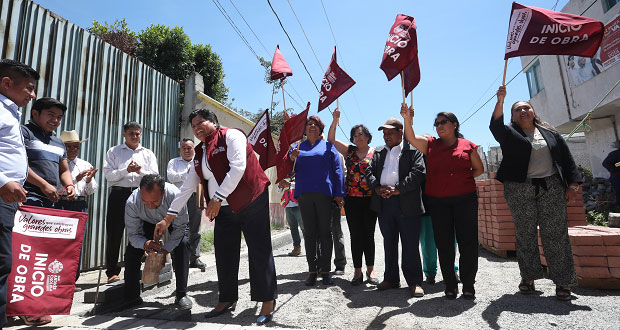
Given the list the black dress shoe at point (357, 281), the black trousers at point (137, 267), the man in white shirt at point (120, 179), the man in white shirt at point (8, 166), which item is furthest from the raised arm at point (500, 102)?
the man in white shirt at point (120, 179)

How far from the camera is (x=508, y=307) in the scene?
9.84 ft

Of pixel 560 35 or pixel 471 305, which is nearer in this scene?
pixel 471 305

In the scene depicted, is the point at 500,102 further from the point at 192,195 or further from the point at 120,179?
the point at 120,179

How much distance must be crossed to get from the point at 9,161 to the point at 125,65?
14.7 ft

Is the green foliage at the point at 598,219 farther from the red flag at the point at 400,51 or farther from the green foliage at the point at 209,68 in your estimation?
the green foliage at the point at 209,68

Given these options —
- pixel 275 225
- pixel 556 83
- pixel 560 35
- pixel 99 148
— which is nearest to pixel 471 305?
pixel 560 35

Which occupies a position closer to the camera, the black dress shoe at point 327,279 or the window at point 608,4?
the black dress shoe at point 327,279

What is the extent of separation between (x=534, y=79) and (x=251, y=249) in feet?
53.9

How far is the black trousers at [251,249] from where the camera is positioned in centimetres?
296

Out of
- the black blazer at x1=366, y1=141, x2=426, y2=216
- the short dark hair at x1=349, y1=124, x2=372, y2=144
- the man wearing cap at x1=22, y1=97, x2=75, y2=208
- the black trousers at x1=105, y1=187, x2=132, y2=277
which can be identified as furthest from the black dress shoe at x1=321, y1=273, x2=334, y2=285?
the man wearing cap at x1=22, y1=97, x2=75, y2=208

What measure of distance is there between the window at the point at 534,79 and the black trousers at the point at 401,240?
1397 centimetres

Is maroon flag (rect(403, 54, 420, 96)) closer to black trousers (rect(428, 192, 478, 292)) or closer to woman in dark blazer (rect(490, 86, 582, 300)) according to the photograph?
woman in dark blazer (rect(490, 86, 582, 300))

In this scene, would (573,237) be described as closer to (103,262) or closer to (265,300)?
(265,300)

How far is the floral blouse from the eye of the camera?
4.13 meters
